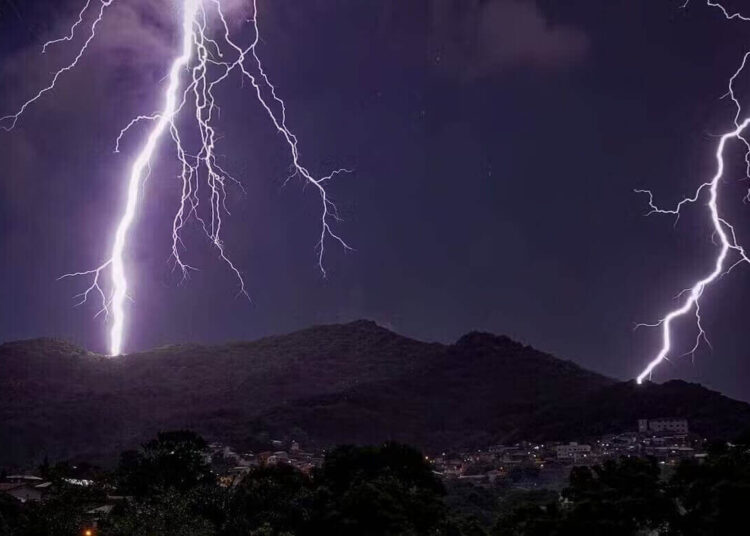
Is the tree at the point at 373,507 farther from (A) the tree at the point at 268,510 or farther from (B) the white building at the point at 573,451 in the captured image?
(B) the white building at the point at 573,451

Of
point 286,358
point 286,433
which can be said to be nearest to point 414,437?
point 286,433

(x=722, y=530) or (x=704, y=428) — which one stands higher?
(x=704, y=428)

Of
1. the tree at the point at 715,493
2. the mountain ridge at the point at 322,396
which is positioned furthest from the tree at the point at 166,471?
the mountain ridge at the point at 322,396

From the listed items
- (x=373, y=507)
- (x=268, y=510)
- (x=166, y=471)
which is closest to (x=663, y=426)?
(x=166, y=471)

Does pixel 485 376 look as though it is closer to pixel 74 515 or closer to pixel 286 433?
pixel 286 433

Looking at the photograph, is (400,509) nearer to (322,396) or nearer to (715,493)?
(715,493)

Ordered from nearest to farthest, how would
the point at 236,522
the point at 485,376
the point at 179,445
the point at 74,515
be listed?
the point at 74,515
the point at 236,522
the point at 179,445
the point at 485,376
